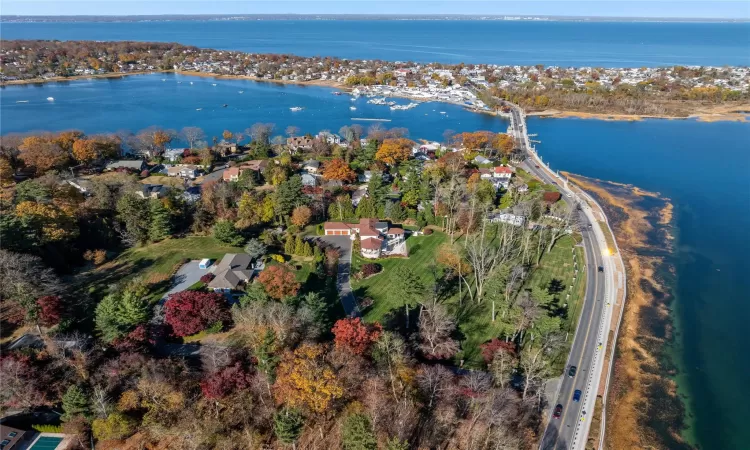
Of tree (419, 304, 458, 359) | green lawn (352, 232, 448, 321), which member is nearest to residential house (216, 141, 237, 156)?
green lawn (352, 232, 448, 321)

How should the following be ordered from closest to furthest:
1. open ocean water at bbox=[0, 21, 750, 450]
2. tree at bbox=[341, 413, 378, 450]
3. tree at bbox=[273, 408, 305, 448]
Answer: tree at bbox=[341, 413, 378, 450] < tree at bbox=[273, 408, 305, 448] < open ocean water at bbox=[0, 21, 750, 450]

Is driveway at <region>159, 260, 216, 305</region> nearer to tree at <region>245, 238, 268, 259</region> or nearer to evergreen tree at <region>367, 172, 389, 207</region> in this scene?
tree at <region>245, 238, 268, 259</region>

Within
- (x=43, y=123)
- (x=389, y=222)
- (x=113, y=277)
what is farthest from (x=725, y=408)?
(x=43, y=123)

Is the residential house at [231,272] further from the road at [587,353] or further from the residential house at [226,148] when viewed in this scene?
the residential house at [226,148]

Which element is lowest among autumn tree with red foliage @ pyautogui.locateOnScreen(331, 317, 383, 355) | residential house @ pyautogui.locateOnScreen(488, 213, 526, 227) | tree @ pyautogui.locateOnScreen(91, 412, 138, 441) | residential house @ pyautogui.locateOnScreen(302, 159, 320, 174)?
tree @ pyautogui.locateOnScreen(91, 412, 138, 441)

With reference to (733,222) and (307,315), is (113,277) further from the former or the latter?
(733,222)

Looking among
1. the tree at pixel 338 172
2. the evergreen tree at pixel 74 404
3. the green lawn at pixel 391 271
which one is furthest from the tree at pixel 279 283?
the tree at pixel 338 172
